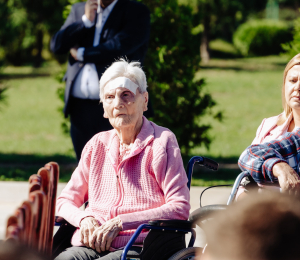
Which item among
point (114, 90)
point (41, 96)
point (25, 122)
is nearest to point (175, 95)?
point (114, 90)

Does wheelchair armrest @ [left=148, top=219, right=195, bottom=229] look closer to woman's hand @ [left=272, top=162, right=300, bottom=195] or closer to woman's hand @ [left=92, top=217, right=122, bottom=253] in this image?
woman's hand @ [left=92, top=217, right=122, bottom=253]

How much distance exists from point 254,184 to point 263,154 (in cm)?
24

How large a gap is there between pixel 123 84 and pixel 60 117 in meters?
13.5

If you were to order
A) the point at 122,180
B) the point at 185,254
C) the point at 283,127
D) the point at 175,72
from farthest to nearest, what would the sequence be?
1. the point at 175,72
2. the point at 283,127
3. the point at 122,180
4. the point at 185,254

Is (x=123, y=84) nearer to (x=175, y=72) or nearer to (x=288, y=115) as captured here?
(x=288, y=115)

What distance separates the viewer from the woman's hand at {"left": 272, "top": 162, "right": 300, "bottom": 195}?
2.36m

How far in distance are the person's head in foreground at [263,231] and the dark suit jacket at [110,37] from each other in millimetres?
2996

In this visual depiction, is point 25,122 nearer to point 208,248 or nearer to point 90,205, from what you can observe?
point 90,205

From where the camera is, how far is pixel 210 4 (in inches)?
1166

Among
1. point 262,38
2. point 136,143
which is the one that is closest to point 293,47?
point 136,143

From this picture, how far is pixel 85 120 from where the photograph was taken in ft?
13.3

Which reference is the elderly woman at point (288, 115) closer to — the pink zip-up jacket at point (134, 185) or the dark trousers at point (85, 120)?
the pink zip-up jacket at point (134, 185)

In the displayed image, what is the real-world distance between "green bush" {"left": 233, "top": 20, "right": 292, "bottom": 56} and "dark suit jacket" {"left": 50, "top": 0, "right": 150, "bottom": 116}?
31.8 metres

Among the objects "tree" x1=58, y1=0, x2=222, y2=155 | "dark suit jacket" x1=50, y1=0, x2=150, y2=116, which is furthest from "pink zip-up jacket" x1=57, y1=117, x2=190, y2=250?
"tree" x1=58, y1=0, x2=222, y2=155
